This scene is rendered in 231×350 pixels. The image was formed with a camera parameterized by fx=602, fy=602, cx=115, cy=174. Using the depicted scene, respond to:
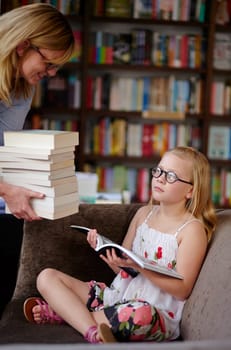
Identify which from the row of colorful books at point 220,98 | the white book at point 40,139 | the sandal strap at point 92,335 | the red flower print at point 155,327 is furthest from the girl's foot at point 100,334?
the row of colorful books at point 220,98

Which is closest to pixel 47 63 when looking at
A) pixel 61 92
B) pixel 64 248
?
pixel 64 248

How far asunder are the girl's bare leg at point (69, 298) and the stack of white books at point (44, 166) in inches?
8.3

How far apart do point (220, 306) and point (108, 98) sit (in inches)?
128

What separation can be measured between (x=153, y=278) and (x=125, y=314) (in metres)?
0.16

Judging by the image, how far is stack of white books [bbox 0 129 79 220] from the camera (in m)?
1.83

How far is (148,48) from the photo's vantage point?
4.56 meters

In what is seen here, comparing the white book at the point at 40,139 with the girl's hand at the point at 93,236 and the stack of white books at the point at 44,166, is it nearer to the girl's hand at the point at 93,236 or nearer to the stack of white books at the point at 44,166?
the stack of white books at the point at 44,166

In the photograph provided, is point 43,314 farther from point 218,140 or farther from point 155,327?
point 218,140

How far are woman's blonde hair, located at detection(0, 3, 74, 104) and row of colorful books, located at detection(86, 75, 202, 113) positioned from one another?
8.84 feet

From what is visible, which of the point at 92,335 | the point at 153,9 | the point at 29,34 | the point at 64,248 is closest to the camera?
the point at 92,335

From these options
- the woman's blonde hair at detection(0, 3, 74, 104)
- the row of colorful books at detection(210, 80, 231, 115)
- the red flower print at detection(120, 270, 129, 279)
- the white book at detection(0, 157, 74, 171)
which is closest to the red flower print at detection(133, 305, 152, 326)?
the red flower print at detection(120, 270, 129, 279)

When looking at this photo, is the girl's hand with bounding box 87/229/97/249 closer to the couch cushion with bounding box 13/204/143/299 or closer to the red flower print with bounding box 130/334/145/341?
the couch cushion with bounding box 13/204/143/299

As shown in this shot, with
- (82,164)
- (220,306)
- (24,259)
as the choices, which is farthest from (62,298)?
(82,164)

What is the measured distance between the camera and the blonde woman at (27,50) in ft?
6.00
